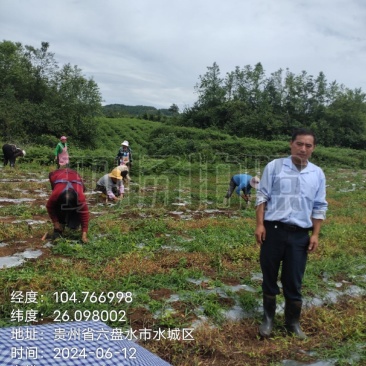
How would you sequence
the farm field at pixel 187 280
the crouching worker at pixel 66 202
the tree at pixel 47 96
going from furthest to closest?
1. the tree at pixel 47 96
2. the crouching worker at pixel 66 202
3. the farm field at pixel 187 280

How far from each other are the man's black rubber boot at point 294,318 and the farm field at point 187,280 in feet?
0.32

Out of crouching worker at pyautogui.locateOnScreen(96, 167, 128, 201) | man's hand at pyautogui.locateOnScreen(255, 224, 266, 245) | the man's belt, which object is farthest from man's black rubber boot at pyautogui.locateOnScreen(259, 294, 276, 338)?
crouching worker at pyautogui.locateOnScreen(96, 167, 128, 201)

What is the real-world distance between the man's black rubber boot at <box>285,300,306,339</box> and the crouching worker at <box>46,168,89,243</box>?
10.3 ft

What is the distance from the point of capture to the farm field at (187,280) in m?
3.08

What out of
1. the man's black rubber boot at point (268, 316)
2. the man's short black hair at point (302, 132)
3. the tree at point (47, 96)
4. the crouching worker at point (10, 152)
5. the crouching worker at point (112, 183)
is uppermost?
the tree at point (47, 96)

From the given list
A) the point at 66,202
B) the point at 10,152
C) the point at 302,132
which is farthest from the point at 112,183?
the point at 10,152

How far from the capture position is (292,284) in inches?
128

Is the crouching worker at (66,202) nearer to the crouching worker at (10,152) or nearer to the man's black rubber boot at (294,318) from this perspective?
the man's black rubber boot at (294,318)

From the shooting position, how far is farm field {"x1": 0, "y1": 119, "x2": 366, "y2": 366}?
3.08 metres

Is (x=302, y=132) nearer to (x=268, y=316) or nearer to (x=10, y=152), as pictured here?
(x=268, y=316)

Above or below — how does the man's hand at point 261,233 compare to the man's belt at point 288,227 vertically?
below

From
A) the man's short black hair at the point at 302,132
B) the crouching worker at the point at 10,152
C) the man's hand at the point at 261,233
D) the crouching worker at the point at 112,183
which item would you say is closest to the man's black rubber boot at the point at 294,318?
the man's hand at the point at 261,233

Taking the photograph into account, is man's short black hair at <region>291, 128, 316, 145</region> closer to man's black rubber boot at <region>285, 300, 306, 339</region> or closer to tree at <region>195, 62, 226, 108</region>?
man's black rubber boot at <region>285, 300, 306, 339</region>

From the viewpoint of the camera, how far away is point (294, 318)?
10.8 feet
